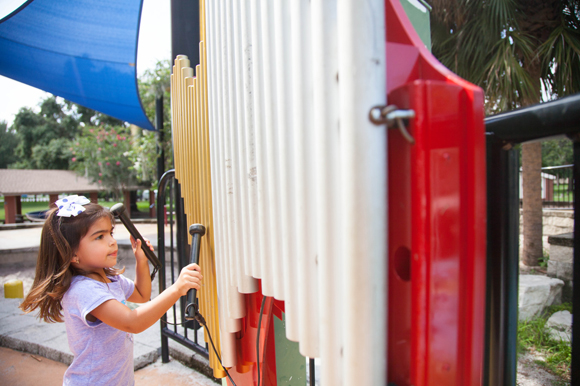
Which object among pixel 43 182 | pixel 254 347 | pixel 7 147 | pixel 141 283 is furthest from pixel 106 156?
pixel 7 147

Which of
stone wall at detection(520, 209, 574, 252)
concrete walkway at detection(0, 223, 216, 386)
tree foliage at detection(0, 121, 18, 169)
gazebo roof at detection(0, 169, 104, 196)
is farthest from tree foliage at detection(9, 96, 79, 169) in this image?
stone wall at detection(520, 209, 574, 252)

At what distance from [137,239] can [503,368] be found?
Result: 1.32m

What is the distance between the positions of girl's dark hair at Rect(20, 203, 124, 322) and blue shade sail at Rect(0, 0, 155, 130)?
116 inches

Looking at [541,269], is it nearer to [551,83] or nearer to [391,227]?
[551,83]

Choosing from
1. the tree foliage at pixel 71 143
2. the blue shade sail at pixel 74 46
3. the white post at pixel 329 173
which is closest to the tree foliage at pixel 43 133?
the tree foliage at pixel 71 143

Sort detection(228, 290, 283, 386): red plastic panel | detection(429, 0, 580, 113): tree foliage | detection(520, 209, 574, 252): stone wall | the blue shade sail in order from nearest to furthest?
detection(228, 290, 283, 386): red plastic panel, the blue shade sail, detection(429, 0, 580, 113): tree foliage, detection(520, 209, 574, 252): stone wall

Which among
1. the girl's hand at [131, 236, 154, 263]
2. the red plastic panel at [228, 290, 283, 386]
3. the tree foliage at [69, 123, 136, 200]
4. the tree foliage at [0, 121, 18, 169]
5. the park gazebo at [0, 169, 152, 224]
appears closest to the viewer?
the red plastic panel at [228, 290, 283, 386]

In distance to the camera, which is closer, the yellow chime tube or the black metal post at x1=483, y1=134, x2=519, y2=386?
the black metal post at x1=483, y1=134, x2=519, y2=386

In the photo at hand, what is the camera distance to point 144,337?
9.09ft

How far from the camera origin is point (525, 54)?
4.55 m

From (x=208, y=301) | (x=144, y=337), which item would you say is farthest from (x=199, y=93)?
(x=144, y=337)

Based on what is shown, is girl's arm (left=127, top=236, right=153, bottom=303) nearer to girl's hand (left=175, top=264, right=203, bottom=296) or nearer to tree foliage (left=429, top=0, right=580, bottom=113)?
girl's hand (left=175, top=264, right=203, bottom=296)

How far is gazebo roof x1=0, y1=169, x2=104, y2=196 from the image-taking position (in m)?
15.5

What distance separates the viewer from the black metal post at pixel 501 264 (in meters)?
0.57
